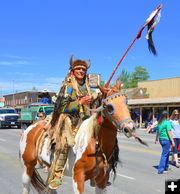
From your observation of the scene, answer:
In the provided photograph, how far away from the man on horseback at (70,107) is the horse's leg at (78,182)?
0.40 m

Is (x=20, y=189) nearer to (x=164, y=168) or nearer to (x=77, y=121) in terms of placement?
(x=77, y=121)

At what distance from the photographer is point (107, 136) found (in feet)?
13.3

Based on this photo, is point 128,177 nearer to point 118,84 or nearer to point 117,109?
point 118,84

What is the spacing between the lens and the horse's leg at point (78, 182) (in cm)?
389

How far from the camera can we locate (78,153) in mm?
4062

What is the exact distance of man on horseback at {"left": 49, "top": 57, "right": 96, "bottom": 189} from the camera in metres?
4.28

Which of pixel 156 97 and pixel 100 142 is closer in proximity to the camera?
pixel 100 142

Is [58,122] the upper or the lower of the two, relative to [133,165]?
upper

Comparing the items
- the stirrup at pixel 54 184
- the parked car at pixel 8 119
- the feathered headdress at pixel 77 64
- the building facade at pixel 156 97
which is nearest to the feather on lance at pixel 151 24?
the feathered headdress at pixel 77 64

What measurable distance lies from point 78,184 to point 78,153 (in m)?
0.43

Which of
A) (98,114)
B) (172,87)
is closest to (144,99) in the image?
(172,87)

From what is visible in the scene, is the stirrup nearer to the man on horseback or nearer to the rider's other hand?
the man on horseback

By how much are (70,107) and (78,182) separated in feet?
3.71

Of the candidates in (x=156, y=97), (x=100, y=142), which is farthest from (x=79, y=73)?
(x=156, y=97)
